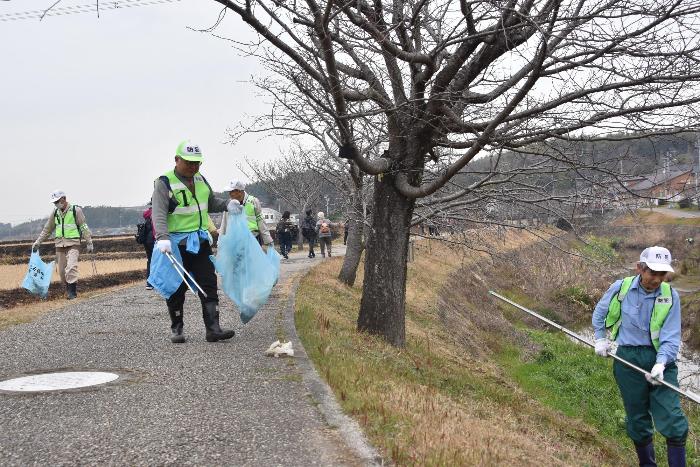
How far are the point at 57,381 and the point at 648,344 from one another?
182 inches

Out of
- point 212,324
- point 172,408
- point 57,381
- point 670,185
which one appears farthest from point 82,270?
point 670,185

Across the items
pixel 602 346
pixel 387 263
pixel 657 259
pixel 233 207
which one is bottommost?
pixel 602 346

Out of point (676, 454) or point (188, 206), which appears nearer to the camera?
point (676, 454)

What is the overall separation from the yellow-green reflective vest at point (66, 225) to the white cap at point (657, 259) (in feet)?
30.8

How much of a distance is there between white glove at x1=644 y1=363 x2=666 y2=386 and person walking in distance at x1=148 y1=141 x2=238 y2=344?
4060 mm

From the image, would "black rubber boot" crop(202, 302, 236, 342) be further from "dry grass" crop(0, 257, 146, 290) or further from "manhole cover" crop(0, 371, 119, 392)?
"dry grass" crop(0, 257, 146, 290)

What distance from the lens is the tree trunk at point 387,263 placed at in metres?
8.63

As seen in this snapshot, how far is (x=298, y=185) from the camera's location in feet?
128

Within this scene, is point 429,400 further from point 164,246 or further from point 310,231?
point 310,231

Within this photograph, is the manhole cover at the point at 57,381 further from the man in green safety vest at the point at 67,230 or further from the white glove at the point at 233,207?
the man in green safety vest at the point at 67,230

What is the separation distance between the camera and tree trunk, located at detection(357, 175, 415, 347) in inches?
340

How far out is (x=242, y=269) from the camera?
721 centimetres

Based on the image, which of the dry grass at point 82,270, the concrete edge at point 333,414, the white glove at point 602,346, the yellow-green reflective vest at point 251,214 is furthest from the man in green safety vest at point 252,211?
the dry grass at point 82,270

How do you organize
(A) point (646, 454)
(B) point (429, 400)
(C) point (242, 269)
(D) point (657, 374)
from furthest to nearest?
(C) point (242, 269) → (A) point (646, 454) → (B) point (429, 400) → (D) point (657, 374)
